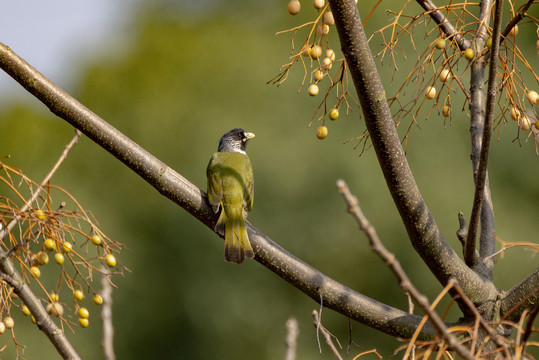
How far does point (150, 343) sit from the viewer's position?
1033cm

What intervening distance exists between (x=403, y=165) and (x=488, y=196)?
67 cm

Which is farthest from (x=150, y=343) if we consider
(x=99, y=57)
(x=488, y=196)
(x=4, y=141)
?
(x=488, y=196)

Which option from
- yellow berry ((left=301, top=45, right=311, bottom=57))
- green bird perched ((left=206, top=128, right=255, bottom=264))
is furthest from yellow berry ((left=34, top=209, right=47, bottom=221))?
yellow berry ((left=301, top=45, right=311, bottom=57))

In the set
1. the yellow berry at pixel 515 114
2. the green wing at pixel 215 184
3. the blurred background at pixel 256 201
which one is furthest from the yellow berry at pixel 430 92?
the blurred background at pixel 256 201

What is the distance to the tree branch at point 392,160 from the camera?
69.0 inches

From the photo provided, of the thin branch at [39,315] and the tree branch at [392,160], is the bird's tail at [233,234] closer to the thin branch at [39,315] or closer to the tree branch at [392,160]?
the tree branch at [392,160]

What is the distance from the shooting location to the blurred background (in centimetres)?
925

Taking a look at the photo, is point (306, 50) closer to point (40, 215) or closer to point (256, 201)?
point (40, 215)

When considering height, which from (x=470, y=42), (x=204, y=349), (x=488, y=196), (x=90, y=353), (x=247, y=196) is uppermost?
(x=470, y=42)

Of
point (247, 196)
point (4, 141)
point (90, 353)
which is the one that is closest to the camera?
point (247, 196)

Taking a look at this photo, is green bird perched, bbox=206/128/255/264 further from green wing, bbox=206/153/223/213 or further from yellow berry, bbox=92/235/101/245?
yellow berry, bbox=92/235/101/245

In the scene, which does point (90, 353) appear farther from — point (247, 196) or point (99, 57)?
point (247, 196)

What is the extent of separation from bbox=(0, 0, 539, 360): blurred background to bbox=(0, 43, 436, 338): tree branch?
647 cm

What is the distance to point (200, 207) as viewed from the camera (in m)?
2.18
